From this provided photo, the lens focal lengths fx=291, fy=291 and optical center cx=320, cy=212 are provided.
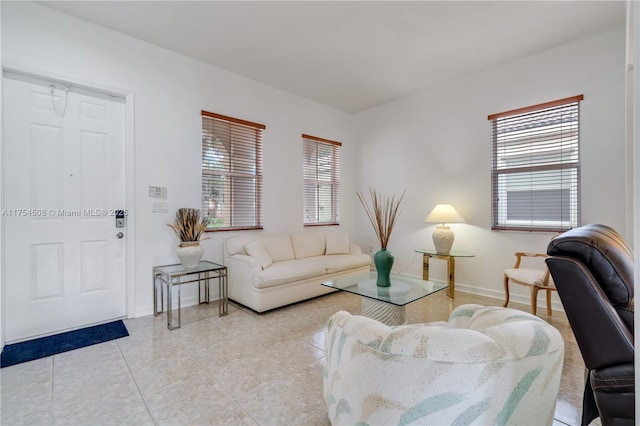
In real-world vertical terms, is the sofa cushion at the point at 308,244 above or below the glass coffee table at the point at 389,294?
above

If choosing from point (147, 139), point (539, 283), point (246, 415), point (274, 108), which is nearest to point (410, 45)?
point (274, 108)

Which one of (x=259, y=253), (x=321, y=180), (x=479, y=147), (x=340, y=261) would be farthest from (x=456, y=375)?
(x=321, y=180)

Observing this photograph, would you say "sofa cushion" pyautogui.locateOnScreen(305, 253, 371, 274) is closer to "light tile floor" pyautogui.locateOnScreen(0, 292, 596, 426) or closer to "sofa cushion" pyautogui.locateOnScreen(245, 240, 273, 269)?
"sofa cushion" pyautogui.locateOnScreen(245, 240, 273, 269)

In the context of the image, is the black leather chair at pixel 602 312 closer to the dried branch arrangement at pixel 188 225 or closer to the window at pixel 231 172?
the dried branch arrangement at pixel 188 225

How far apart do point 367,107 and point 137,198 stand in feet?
12.3

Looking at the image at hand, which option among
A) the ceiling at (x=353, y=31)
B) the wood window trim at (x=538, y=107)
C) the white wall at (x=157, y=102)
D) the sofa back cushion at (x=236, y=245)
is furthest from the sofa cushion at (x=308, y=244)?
the wood window trim at (x=538, y=107)

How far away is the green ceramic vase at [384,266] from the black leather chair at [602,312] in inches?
55.9

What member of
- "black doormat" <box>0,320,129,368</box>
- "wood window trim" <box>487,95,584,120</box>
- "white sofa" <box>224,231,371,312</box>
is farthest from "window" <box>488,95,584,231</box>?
"black doormat" <box>0,320,129,368</box>

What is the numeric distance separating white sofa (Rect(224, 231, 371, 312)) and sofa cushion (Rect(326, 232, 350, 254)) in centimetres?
2

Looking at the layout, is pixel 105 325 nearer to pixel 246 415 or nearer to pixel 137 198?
pixel 137 198

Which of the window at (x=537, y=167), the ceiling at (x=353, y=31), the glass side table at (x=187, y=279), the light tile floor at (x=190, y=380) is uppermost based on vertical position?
the ceiling at (x=353, y=31)

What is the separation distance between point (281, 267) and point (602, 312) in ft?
8.75

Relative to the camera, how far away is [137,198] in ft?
9.78

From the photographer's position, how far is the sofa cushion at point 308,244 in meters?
4.00
